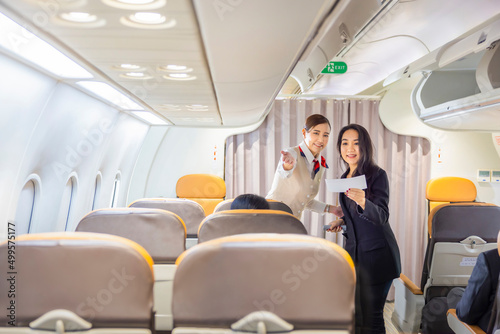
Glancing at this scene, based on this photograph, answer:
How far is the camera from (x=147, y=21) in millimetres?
1504

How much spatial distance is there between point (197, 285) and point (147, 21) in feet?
3.13

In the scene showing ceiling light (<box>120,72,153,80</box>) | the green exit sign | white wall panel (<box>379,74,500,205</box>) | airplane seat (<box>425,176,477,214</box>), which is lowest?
airplane seat (<box>425,176,477,214</box>)

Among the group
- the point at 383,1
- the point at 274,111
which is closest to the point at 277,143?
the point at 274,111

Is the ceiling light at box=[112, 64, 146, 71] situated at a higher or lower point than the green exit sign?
lower

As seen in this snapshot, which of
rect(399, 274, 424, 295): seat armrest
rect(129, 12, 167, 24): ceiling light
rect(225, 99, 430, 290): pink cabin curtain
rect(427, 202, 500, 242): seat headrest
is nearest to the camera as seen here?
rect(129, 12, 167, 24): ceiling light

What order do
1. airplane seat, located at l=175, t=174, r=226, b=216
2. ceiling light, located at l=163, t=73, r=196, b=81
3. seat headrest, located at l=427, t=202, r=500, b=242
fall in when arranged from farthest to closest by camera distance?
airplane seat, located at l=175, t=174, r=226, b=216 < seat headrest, located at l=427, t=202, r=500, b=242 < ceiling light, located at l=163, t=73, r=196, b=81

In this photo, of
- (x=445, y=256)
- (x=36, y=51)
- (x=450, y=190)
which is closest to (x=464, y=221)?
(x=445, y=256)

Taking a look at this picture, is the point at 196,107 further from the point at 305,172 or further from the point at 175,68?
the point at 175,68

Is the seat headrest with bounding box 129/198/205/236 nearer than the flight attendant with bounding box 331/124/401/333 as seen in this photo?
No

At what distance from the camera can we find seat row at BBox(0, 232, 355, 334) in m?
1.37

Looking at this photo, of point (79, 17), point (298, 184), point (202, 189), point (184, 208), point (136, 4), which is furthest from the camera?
point (202, 189)

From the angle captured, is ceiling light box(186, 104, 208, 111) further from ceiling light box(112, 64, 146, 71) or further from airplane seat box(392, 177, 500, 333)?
airplane seat box(392, 177, 500, 333)

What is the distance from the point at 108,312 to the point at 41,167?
2092 mm

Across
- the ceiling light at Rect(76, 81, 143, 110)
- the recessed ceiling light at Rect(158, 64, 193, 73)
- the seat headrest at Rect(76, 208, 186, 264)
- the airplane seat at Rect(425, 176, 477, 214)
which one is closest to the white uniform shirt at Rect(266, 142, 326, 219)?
the airplane seat at Rect(425, 176, 477, 214)
